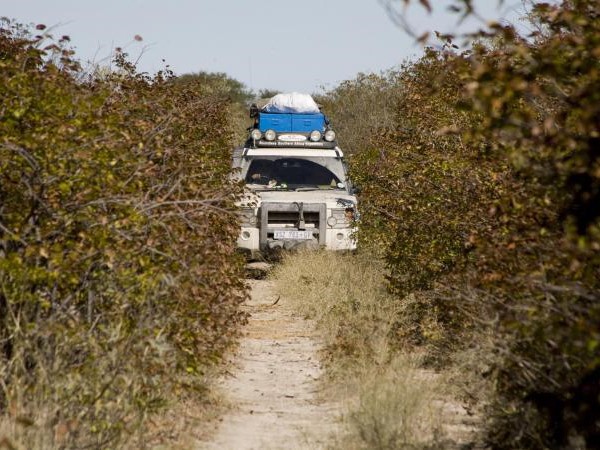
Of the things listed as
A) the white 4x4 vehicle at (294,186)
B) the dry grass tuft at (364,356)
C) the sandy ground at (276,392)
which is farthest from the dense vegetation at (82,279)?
the white 4x4 vehicle at (294,186)

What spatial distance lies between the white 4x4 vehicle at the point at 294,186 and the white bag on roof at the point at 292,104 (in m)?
0.05

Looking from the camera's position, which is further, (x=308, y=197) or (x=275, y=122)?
(x=275, y=122)

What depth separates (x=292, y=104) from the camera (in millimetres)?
18922

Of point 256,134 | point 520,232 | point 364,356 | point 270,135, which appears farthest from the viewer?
point 270,135

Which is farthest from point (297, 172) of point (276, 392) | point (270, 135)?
point (276, 392)

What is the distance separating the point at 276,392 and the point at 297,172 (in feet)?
29.2

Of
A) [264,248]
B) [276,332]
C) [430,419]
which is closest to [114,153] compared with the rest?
[430,419]

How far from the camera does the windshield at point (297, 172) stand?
1761 centimetres

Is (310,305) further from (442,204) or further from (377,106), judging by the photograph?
(377,106)

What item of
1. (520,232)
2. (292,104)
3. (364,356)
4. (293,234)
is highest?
(292,104)

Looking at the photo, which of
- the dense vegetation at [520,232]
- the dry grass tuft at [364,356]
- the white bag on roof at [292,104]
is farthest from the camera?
the white bag on roof at [292,104]

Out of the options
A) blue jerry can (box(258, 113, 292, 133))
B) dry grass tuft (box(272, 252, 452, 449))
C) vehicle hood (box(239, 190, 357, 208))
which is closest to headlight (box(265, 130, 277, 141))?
blue jerry can (box(258, 113, 292, 133))

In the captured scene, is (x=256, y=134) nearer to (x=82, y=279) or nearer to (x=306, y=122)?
(x=306, y=122)

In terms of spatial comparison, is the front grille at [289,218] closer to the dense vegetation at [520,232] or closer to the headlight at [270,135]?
the headlight at [270,135]
